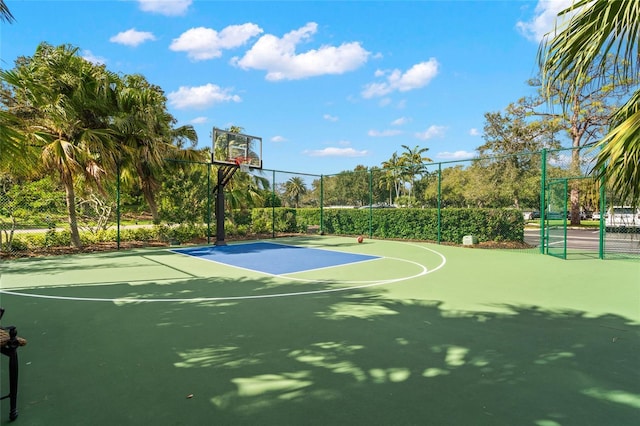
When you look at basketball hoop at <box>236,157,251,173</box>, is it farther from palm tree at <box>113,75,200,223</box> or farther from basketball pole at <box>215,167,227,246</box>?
palm tree at <box>113,75,200,223</box>

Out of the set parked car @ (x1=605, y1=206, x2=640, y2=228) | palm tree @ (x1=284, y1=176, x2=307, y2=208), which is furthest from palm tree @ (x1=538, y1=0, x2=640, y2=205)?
palm tree @ (x1=284, y1=176, x2=307, y2=208)

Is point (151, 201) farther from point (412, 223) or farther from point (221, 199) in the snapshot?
point (412, 223)

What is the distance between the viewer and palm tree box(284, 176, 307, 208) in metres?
20.5

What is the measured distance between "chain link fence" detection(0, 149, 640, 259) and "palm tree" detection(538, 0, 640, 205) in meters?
1.21

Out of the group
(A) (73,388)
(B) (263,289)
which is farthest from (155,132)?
(A) (73,388)

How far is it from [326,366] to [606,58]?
3.32 m

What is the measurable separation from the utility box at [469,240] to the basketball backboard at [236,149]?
27.9 ft

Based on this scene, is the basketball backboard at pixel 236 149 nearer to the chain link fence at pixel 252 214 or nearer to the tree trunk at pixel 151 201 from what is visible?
the chain link fence at pixel 252 214

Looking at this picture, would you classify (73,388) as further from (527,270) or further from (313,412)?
(527,270)

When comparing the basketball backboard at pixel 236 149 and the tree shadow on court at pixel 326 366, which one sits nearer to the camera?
the tree shadow on court at pixel 326 366

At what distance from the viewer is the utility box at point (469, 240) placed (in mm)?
13383

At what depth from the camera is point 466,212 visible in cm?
1391

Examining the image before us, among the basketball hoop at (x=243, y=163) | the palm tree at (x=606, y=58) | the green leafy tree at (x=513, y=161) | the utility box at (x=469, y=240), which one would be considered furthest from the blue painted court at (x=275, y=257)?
the green leafy tree at (x=513, y=161)

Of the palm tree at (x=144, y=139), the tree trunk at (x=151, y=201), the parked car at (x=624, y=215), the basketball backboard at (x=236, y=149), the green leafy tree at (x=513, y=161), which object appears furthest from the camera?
the green leafy tree at (x=513, y=161)
